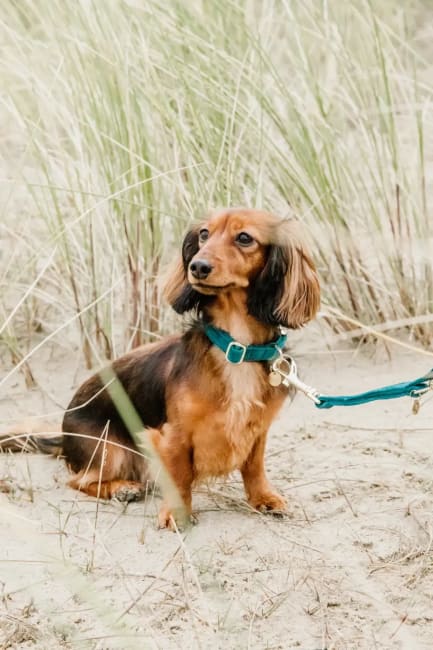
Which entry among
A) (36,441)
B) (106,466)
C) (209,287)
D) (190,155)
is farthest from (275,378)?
(190,155)

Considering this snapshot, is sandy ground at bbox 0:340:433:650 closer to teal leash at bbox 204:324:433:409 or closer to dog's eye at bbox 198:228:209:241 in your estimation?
teal leash at bbox 204:324:433:409

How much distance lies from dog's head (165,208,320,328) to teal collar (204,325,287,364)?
0.08 metres

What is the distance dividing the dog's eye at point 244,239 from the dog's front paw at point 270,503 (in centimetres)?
81

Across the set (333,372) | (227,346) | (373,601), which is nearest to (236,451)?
(227,346)

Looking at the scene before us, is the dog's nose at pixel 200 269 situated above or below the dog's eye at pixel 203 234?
below

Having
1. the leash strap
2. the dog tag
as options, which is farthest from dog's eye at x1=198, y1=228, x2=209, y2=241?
the leash strap

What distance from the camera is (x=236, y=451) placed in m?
2.90

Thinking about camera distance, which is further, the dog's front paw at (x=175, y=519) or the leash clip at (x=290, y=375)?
the dog's front paw at (x=175, y=519)

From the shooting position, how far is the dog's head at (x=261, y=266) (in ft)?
8.98

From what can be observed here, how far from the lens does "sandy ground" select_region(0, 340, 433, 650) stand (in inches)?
88.4

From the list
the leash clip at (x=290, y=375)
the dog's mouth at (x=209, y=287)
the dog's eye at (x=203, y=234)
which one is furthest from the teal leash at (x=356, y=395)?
the dog's eye at (x=203, y=234)

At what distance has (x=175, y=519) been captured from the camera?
289 cm

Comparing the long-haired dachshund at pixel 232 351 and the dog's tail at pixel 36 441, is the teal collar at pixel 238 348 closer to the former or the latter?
the long-haired dachshund at pixel 232 351

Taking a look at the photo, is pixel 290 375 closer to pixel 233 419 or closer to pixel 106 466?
pixel 233 419
